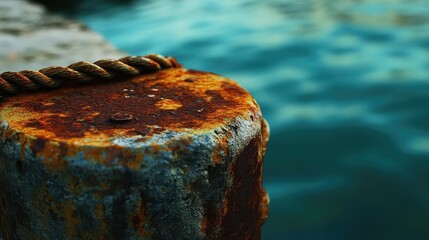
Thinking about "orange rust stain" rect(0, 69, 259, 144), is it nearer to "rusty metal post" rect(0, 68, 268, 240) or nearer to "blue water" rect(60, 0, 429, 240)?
"rusty metal post" rect(0, 68, 268, 240)

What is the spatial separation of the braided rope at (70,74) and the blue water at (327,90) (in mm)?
1473

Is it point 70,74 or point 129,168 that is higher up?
point 70,74

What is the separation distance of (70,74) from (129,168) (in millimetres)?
536

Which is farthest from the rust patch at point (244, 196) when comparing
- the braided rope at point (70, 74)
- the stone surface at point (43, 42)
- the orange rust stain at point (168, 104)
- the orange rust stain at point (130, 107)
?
the stone surface at point (43, 42)

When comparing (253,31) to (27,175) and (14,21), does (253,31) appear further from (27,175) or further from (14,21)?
(27,175)

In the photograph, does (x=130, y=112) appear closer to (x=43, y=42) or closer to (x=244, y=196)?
(x=244, y=196)

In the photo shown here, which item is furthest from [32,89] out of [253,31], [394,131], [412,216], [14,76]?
[253,31]

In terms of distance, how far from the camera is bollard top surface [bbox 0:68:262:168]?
1.28 m

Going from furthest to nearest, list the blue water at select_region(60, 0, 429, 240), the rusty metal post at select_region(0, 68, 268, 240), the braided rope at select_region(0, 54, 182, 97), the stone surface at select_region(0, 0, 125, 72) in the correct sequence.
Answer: the stone surface at select_region(0, 0, 125, 72), the blue water at select_region(60, 0, 429, 240), the braided rope at select_region(0, 54, 182, 97), the rusty metal post at select_region(0, 68, 268, 240)

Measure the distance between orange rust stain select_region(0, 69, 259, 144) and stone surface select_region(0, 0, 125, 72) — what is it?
2005 mm

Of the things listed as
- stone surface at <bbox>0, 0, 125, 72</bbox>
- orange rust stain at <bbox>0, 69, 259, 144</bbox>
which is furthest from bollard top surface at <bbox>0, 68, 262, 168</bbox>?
stone surface at <bbox>0, 0, 125, 72</bbox>

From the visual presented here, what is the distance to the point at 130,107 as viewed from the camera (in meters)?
1.48

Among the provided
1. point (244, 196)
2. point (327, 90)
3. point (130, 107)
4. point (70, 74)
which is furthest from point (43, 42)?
point (244, 196)

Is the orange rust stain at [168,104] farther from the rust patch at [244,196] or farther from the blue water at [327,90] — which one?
the blue water at [327,90]
